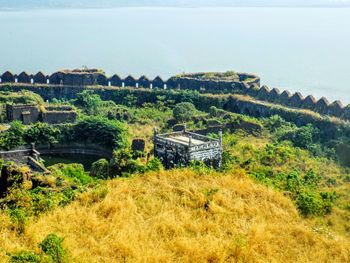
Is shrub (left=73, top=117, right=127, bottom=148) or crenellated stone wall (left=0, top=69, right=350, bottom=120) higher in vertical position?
crenellated stone wall (left=0, top=69, right=350, bottom=120)

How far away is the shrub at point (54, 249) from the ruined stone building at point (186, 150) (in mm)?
12090

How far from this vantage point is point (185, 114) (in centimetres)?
3406

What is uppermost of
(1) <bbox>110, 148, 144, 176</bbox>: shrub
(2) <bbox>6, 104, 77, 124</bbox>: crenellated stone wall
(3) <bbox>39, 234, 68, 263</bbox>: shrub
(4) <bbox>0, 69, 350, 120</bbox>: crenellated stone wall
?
(4) <bbox>0, 69, 350, 120</bbox>: crenellated stone wall

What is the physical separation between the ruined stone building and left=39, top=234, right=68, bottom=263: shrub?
12.1m

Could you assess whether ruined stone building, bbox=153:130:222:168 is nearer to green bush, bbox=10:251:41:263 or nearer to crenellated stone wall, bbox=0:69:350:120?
green bush, bbox=10:251:41:263

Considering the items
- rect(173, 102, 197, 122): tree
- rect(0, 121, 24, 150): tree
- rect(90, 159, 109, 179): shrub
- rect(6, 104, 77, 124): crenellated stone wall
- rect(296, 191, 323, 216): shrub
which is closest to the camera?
rect(296, 191, 323, 216): shrub

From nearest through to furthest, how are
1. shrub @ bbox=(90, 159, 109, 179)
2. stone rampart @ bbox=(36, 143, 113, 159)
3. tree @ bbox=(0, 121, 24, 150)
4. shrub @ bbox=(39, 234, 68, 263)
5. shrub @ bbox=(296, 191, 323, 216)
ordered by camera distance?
shrub @ bbox=(39, 234, 68, 263) → shrub @ bbox=(296, 191, 323, 216) → shrub @ bbox=(90, 159, 109, 179) → tree @ bbox=(0, 121, 24, 150) → stone rampart @ bbox=(36, 143, 113, 159)

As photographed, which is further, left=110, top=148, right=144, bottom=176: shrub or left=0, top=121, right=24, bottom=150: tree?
left=0, top=121, right=24, bottom=150: tree

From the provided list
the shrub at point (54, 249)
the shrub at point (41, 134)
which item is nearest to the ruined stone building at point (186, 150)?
the shrub at point (41, 134)

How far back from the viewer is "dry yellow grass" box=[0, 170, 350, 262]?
8945mm

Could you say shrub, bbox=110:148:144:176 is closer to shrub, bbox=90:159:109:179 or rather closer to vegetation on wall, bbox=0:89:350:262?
vegetation on wall, bbox=0:89:350:262

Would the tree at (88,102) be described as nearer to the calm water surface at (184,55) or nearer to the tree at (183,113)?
the tree at (183,113)

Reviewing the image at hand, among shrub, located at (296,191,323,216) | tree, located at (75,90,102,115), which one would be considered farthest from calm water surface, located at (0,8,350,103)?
shrub, located at (296,191,323,216)

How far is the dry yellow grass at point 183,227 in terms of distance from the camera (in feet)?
29.3
